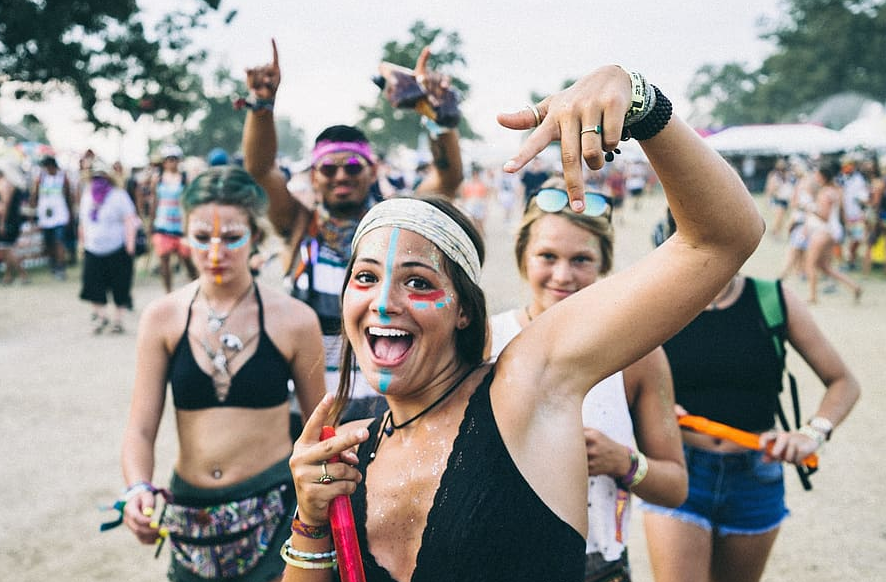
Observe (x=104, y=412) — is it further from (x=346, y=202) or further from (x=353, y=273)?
(x=353, y=273)

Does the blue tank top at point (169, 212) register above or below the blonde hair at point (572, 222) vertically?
below

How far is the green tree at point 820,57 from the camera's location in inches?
1989

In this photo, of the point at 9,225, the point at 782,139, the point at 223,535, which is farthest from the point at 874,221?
the point at 9,225

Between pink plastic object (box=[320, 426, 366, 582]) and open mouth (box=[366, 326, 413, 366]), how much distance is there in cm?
24

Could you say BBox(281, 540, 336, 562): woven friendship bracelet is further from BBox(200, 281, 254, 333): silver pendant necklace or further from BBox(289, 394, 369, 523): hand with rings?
BBox(200, 281, 254, 333): silver pendant necklace

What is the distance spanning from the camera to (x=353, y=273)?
171cm

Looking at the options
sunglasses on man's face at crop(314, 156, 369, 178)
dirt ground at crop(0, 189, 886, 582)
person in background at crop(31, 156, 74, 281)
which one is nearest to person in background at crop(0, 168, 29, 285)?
person in background at crop(31, 156, 74, 281)

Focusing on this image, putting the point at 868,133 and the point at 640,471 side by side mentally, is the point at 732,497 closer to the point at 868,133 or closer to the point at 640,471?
the point at 640,471

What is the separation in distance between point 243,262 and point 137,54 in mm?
2146

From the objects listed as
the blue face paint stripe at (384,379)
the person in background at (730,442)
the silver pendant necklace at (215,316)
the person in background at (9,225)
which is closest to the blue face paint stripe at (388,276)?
the blue face paint stripe at (384,379)

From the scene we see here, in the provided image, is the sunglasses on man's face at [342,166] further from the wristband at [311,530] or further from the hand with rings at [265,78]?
the wristband at [311,530]

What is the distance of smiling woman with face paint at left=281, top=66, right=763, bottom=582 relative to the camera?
1.31 metres

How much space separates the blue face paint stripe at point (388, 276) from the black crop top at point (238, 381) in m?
1.28

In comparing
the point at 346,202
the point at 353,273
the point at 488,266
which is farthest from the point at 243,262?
the point at 488,266
